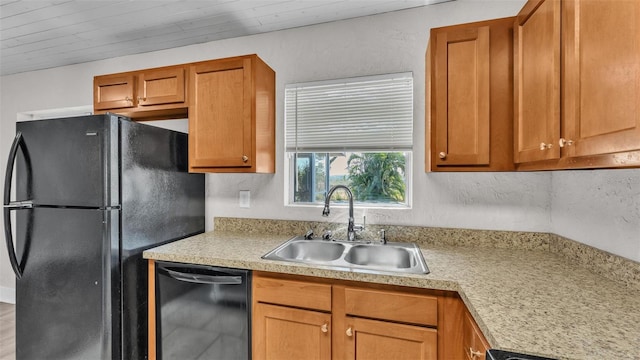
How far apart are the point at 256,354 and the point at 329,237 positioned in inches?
30.8

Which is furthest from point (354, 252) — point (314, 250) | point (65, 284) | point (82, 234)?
point (65, 284)

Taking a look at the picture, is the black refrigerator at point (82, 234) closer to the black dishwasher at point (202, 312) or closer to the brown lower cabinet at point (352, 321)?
the black dishwasher at point (202, 312)

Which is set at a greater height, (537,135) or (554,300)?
(537,135)

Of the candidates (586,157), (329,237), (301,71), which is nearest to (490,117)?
(586,157)

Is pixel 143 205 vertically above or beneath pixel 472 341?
above

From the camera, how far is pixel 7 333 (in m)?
2.45

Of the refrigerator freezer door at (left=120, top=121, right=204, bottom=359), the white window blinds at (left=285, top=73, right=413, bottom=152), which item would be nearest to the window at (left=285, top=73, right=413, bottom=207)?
the white window blinds at (left=285, top=73, right=413, bottom=152)

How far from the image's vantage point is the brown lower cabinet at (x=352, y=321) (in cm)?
119

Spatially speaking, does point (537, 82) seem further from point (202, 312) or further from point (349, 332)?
point (202, 312)

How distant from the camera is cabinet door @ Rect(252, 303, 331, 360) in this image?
4.40 ft

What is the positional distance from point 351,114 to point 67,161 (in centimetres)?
172

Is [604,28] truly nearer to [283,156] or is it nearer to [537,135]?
[537,135]

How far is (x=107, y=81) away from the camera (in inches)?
83.4

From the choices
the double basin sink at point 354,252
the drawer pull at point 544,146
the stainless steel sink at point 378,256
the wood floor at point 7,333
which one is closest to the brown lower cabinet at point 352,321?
the double basin sink at point 354,252
